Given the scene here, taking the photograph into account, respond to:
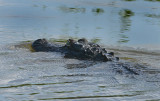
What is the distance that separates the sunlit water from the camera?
5039mm

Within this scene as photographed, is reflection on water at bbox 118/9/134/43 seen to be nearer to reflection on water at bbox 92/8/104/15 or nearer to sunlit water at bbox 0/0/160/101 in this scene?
sunlit water at bbox 0/0/160/101

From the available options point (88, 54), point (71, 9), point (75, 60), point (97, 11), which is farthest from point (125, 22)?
point (75, 60)

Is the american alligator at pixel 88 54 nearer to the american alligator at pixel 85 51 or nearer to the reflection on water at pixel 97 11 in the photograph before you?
the american alligator at pixel 85 51

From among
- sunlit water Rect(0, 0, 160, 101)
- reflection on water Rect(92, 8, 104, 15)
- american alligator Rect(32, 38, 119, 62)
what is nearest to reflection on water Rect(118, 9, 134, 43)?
sunlit water Rect(0, 0, 160, 101)

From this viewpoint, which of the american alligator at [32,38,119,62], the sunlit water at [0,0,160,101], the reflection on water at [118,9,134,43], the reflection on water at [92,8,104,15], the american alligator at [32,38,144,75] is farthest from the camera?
the reflection on water at [92,8,104,15]

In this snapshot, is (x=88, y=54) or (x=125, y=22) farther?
(x=125, y=22)

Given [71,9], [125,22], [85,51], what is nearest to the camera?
[85,51]

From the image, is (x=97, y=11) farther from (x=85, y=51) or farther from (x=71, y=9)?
(x=85, y=51)

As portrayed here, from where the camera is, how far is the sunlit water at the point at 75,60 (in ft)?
16.5

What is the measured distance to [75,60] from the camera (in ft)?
21.8

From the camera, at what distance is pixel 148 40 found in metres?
9.05

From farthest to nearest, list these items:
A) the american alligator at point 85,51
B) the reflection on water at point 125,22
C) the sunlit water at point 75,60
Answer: the reflection on water at point 125,22 → the american alligator at point 85,51 → the sunlit water at point 75,60

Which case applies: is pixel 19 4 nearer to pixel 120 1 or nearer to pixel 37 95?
pixel 120 1

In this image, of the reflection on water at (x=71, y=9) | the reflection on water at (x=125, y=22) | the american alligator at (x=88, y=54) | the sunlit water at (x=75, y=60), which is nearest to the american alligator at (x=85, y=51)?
the american alligator at (x=88, y=54)
